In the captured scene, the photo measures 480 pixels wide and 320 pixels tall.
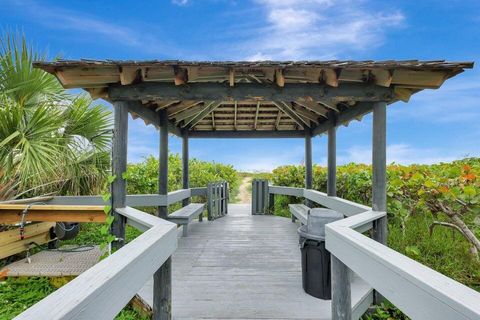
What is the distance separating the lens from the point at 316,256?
3.28m

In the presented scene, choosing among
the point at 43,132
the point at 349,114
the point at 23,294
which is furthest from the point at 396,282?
the point at 43,132

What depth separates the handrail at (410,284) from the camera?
1032 millimetres

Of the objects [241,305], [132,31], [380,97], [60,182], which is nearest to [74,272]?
[241,305]

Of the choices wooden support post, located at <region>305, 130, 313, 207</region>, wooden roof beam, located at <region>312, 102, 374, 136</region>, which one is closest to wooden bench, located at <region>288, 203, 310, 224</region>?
wooden support post, located at <region>305, 130, 313, 207</region>

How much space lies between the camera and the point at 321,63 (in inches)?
132

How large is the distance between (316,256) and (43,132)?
528cm

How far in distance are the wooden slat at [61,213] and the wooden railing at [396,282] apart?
3.20 metres

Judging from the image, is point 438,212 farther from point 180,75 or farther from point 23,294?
point 23,294

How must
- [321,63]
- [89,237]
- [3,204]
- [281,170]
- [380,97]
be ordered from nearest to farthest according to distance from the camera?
[321,63] < [380,97] < [3,204] < [89,237] < [281,170]

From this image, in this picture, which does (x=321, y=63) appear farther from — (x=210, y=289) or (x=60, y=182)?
(x=60, y=182)

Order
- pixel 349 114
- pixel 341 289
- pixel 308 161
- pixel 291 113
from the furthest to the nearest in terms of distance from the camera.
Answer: pixel 308 161 → pixel 291 113 → pixel 349 114 → pixel 341 289

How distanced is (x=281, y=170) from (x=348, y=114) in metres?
5.89

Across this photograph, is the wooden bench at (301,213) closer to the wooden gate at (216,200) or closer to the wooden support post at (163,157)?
the wooden gate at (216,200)

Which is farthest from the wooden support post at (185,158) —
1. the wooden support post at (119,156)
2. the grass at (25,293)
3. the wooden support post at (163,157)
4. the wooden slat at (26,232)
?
the grass at (25,293)
